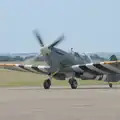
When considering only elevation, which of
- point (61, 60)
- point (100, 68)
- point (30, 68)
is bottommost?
point (100, 68)

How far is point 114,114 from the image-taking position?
51.1 ft

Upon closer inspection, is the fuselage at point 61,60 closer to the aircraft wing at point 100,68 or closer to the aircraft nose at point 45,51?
the aircraft nose at point 45,51

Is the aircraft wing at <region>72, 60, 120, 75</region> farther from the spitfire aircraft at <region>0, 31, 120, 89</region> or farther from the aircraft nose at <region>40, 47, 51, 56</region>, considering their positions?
the aircraft nose at <region>40, 47, 51, 56</region>

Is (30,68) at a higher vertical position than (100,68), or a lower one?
higher

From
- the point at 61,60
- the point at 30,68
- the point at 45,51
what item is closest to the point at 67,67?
the point at 61,60

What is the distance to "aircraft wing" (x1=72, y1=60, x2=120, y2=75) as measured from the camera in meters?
36.4

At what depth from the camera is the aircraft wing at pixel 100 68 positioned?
3641 centimetres

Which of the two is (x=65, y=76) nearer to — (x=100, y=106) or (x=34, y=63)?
(x=34, y=63)

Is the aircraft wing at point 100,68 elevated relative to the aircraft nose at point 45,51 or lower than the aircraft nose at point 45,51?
lower

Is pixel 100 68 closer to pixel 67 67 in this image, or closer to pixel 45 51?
pixel 67 67

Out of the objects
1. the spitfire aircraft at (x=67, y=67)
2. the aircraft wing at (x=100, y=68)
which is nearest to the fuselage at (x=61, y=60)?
the spitfire aircraft at (x=67, y=67)

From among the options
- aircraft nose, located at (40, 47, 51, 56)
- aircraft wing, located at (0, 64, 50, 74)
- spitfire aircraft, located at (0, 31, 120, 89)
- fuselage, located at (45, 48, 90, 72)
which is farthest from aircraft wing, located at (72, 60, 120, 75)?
aircraft wing, located at (0, 64, 50, 74)

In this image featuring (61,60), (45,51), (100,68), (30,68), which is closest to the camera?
(100,68)

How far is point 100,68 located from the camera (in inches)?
1463
